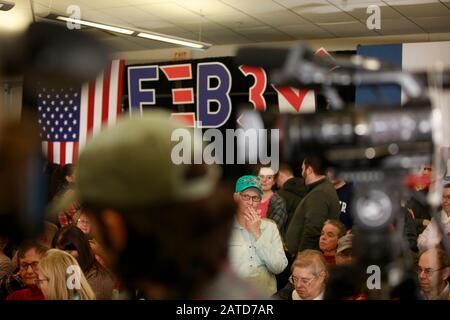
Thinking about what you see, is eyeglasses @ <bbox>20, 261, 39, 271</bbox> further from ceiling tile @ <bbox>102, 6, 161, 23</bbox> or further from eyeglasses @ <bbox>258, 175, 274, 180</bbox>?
ceiling tile @ <bbox>102, 6, 161, 23</bbox>

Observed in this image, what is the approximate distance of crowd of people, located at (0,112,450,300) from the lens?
2.73 feet

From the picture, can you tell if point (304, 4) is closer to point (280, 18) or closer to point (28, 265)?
point (280, 18)

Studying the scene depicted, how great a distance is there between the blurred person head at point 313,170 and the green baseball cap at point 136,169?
1.97 ft

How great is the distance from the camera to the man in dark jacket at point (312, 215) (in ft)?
9.00

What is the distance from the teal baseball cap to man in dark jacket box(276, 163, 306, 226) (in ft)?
0.29

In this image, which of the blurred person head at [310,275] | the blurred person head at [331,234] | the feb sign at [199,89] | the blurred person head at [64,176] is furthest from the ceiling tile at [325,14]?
the blurred person head at [64,176]

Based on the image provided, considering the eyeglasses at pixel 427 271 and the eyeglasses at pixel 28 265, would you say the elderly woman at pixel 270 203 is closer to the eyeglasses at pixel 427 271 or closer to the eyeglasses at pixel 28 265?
the eyeglasses at pixel 427 271

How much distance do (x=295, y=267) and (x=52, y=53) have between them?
1.67 meters

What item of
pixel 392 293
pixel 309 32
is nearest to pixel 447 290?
pixel 392 293

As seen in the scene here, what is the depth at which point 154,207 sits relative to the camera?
843 mm

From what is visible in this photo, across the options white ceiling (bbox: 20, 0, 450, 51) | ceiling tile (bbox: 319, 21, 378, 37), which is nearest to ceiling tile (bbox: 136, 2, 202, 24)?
white ceiling (bbox: 20, 0, 450, 51)

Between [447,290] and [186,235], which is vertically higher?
[186,235]
